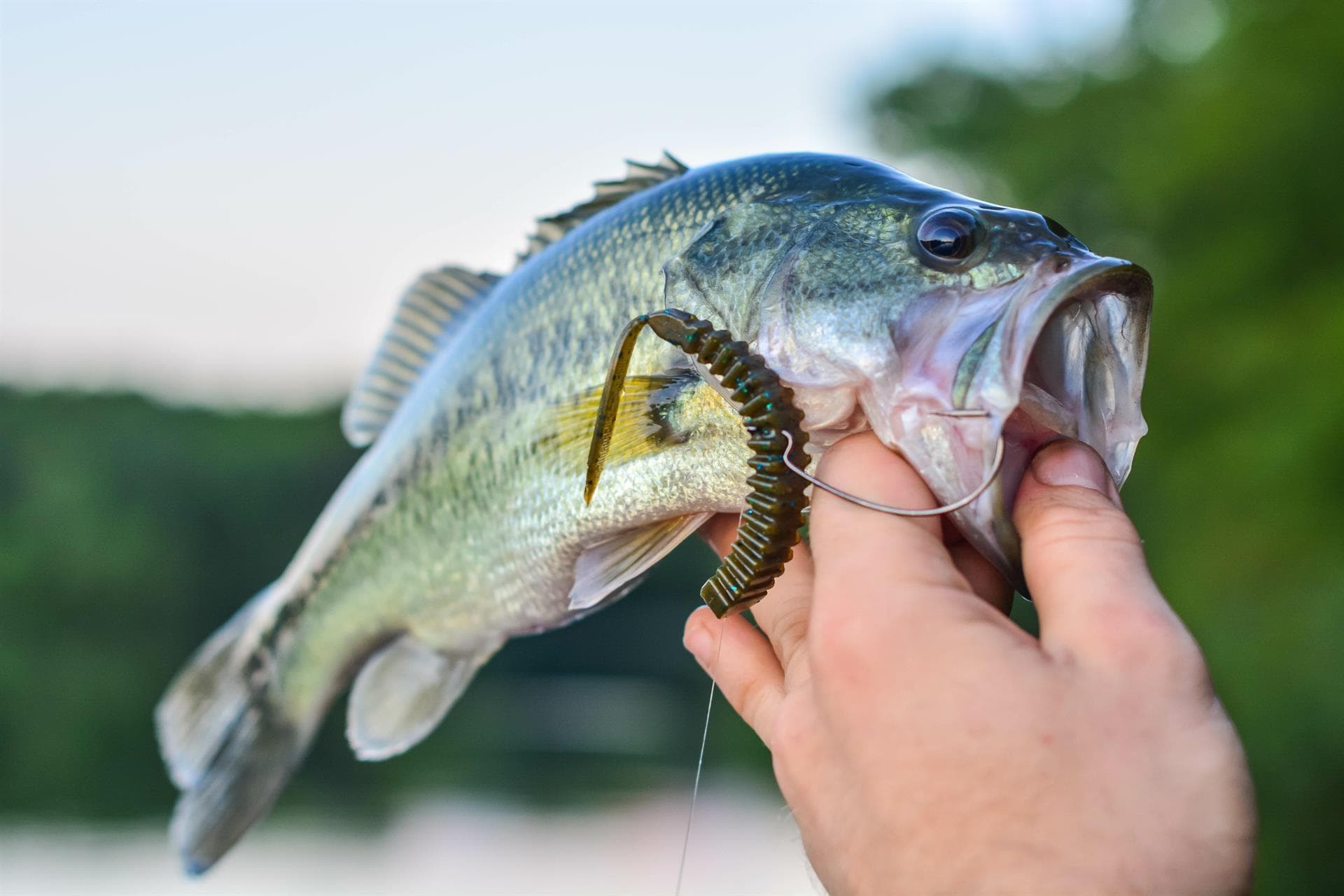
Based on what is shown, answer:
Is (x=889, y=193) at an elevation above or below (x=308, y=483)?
above

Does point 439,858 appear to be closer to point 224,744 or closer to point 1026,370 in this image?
point 224,744

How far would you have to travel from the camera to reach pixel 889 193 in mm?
2084

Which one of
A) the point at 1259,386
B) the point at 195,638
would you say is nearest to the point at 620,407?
the point at 1259,386

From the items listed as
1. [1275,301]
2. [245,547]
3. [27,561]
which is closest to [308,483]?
[245,547]

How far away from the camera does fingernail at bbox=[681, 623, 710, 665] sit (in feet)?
6.93

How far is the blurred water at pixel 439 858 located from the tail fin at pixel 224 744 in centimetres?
2252

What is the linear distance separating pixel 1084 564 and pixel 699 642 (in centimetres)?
75

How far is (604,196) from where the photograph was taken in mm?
2705

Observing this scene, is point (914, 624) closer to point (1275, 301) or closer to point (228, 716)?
point (228, 716)

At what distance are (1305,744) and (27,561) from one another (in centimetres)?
3884

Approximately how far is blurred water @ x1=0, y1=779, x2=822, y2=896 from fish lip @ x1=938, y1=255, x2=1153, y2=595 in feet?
78.6

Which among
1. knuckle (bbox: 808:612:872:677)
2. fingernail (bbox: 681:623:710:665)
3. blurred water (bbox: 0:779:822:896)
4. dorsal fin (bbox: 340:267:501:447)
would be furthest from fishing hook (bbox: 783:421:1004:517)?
blurred water (bbox: 0:779:822:896)

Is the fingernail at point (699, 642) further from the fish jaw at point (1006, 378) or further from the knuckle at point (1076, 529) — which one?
the knuckle at point (1076, 529)

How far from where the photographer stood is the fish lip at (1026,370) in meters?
1.72
